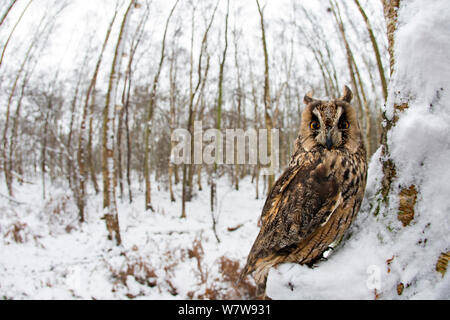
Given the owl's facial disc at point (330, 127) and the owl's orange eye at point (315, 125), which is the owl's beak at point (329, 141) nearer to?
the owl's facial disc at point (330, 127)

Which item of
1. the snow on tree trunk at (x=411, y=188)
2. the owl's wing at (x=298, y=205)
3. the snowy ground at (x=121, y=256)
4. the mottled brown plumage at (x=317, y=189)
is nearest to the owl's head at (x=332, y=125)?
the mottled brown plumage at (x=317, y=189)

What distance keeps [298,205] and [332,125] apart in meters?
0.52

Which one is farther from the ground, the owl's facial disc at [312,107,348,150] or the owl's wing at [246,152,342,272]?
the owl's facial disc at [312,107,348,150]

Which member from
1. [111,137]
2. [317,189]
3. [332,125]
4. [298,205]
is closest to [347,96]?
[332,125]

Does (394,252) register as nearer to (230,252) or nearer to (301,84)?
(230,252)

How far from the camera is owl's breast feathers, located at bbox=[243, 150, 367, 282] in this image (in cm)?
134

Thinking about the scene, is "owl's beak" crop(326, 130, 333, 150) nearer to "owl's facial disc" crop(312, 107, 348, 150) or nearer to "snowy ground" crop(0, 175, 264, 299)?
"owl's facial disc" crop(312, 107, 348, 150)

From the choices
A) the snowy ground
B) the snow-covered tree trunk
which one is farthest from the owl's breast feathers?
the snow-covered tree trunk

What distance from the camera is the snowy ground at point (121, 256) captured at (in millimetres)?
4848

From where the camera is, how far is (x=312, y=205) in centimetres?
137

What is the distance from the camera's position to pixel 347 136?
1441 mm
